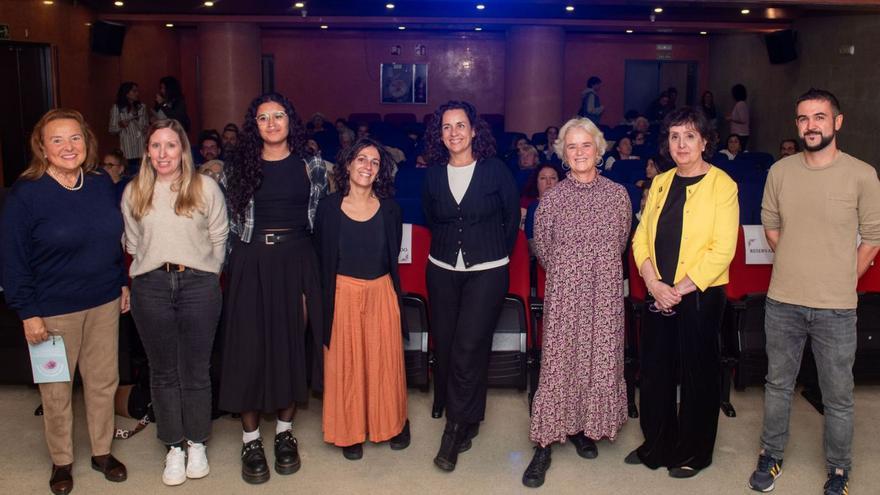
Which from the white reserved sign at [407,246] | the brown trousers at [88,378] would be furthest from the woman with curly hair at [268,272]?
the white reserved sign at [407,246]

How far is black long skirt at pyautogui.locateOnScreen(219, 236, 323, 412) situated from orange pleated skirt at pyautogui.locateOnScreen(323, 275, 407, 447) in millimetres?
135

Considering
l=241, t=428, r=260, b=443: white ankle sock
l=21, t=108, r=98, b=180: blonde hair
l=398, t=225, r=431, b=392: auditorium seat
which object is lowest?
l=241, t=428, r=260, b=443: white ankle sock

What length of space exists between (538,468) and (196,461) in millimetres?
1527

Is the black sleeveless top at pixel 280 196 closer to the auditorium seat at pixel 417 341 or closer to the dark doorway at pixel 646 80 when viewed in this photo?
the auditorium seat at pixel 417 341

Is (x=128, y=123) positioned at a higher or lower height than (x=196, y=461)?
higher

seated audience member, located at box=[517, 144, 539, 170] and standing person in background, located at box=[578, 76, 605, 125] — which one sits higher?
standing person in background, located at box=[578, 76, 605, 125]

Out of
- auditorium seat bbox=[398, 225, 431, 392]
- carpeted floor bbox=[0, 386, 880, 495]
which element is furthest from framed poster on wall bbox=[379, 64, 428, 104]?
carpeted floor bbox=[0, 386, 880, 495]

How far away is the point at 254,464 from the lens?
3627 millimetres

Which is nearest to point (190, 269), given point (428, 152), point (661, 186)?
point (428, 152)

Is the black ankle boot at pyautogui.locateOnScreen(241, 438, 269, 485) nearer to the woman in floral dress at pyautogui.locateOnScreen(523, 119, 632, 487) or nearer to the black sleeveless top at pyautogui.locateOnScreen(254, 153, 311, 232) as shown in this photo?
the black sleeveless top at pyautogui.locateOnScreen(254, 153, 311, 232)

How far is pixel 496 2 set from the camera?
34.7 ft

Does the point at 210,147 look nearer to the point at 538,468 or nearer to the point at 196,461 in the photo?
the point at 196,461

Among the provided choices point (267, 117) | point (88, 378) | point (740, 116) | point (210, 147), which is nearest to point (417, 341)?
point (267, 117)

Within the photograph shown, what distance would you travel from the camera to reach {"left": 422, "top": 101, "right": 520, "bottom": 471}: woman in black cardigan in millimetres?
3717
